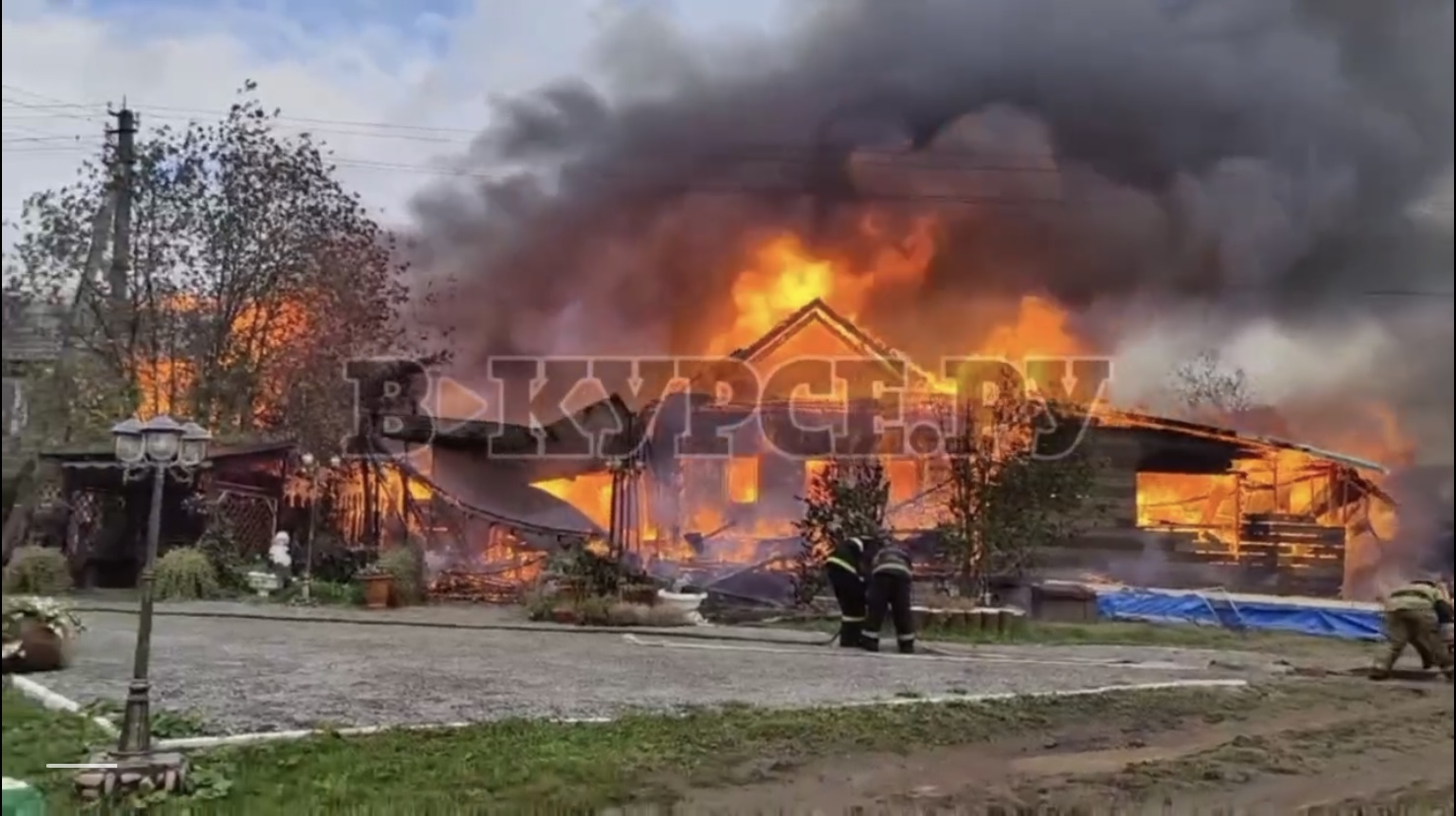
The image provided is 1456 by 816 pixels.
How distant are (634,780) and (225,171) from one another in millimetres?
2777

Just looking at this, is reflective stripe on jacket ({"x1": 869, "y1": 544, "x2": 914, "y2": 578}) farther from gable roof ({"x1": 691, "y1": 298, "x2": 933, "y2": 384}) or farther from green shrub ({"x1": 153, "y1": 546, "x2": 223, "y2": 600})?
green shrub ({"x1": 153, "y1": 546, "x2": 223, "y2": 600})

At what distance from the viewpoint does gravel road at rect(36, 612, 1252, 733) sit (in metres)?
4.09

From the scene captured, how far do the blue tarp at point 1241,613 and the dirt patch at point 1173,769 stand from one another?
0.88 ft

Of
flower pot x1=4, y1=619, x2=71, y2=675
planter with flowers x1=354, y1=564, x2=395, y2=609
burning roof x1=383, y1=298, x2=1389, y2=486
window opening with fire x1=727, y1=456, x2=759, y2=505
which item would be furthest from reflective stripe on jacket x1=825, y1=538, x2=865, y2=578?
flower pot x1=4, y1=619, x2=71, y2=675

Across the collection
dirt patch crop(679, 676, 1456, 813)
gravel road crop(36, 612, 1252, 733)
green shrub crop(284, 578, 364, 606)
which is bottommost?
dirt patch crop(679, 676, 1456, 813)

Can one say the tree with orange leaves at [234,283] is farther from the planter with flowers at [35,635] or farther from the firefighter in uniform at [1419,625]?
the firefighter in uniform at [1419,625]

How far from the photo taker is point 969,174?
5.48 metres

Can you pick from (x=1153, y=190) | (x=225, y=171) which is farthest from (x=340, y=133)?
(x=1153, y=190)

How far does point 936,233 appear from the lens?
18.4ft

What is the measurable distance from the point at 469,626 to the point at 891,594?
2469mm

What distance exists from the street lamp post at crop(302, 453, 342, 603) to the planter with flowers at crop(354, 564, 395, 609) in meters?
0.19

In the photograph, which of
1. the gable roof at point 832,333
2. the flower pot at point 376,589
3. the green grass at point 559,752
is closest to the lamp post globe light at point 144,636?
the green grass at point 559,752

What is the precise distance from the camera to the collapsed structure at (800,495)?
491 cm

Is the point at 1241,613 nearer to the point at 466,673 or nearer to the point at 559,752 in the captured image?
the point at 559,752
